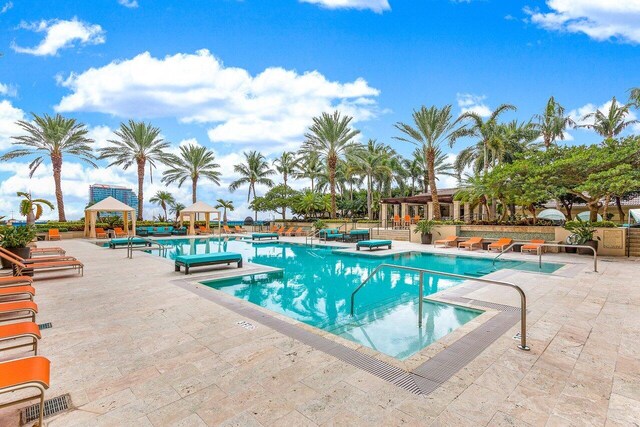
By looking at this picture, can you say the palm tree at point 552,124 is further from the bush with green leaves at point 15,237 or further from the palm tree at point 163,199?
the palm tree at point 163,199

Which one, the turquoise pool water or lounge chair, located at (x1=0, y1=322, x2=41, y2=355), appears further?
the turquoise pool water

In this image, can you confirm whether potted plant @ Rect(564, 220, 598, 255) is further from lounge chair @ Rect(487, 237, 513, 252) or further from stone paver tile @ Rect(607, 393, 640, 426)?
stone paver tile @ Rect(607, 393, 640, 426)

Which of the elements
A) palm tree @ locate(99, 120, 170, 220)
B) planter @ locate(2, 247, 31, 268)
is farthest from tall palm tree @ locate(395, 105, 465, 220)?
palm tree @ locate(99, 120, 170, 220)

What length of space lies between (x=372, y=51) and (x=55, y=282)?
60.4ft

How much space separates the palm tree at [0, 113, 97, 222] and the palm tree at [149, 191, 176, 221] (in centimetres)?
1965

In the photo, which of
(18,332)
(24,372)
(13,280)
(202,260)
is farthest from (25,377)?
(202,260)

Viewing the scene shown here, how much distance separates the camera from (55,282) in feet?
28.9

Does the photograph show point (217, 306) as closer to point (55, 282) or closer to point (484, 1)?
point (55, 282)

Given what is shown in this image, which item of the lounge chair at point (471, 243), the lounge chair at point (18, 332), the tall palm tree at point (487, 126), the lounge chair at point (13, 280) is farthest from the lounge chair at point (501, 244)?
the lounge chair at point (13, 280)

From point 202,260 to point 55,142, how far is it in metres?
27.5

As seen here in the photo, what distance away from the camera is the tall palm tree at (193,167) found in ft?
117

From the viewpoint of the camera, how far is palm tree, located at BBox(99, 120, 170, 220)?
31109 mm

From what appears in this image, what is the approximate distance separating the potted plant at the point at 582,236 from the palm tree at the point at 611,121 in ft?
58.8

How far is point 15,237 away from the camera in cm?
1051
